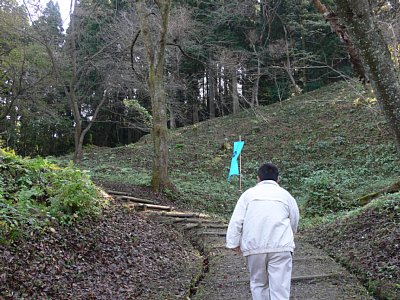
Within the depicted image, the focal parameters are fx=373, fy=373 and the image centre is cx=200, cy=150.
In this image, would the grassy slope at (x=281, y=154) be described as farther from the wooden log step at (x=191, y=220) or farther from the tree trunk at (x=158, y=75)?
the wooden log step at (x=191, y=220)

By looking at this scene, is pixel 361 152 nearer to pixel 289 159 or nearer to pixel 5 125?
pixel 289 159

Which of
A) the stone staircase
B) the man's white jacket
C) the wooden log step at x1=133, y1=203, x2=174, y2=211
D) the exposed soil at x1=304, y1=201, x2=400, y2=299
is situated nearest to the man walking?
the man's white jacket

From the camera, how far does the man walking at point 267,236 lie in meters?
3.50

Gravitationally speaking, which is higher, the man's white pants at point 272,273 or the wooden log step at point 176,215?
the man's white pants at point 272,273

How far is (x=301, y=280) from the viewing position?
540 cm

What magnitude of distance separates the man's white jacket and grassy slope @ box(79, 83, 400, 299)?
2109 millimetres

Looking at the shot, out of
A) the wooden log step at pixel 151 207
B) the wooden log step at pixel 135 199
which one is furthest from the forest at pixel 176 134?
the wooden log step at pixel 151 207

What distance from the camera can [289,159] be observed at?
21.2m

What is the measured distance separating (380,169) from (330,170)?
2.47m

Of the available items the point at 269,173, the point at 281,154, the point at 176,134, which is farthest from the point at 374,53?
the point at 176,134

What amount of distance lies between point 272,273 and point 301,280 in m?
2.17

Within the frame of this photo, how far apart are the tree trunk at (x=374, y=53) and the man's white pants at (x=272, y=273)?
160 centimetres

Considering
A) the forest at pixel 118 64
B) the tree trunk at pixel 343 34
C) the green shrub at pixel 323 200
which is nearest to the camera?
the tree trunk at pixel 343 34

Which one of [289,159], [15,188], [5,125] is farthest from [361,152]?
[5,125]
